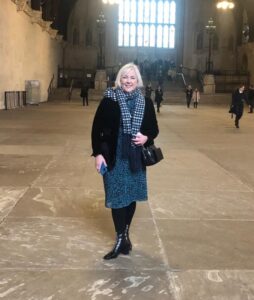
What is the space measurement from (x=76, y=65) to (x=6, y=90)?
24.5 m

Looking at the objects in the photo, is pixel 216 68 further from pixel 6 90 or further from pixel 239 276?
pixel 239 276

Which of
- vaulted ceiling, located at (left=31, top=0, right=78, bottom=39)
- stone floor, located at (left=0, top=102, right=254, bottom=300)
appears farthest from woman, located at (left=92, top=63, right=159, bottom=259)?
vaulted ceiling, located at (left=31, top=0, right=78, bottom=39)

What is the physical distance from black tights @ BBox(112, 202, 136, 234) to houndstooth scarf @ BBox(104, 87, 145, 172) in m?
0.38

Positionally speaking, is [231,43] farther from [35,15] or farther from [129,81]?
[129,81]

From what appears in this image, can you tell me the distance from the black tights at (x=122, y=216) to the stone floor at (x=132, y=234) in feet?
0.83

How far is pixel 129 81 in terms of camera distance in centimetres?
392

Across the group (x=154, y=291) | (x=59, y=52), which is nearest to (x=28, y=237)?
(x=154, y=291)

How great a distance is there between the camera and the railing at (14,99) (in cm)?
2481

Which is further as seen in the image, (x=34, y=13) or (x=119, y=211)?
(x=34, y=13)

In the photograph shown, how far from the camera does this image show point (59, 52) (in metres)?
45.1

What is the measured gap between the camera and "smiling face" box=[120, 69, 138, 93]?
391 cm

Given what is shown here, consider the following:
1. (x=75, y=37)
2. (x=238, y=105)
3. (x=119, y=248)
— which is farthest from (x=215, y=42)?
(x=119, y=248)

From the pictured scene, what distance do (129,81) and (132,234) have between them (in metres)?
1.58

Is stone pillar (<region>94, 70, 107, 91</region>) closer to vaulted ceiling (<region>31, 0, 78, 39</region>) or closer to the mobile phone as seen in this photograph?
vaulted ceiling (<region>31, 0, 78, 39</region>)
